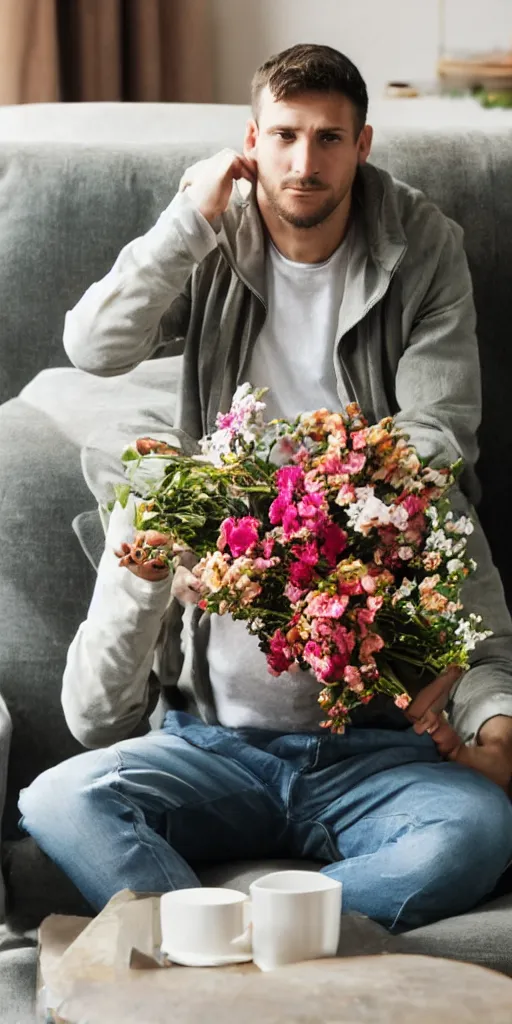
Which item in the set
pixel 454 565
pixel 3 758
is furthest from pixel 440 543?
pixel 3 758

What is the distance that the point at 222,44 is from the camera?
282 centimetres

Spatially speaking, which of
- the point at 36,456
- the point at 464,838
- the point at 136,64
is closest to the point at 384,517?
the point at 464,838

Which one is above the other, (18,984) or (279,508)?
(279,508)

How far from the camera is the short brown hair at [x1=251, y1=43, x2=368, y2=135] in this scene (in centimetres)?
176

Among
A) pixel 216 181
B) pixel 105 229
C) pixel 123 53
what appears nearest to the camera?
pixel 216 181

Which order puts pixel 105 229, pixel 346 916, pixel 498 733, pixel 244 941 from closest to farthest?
pixel 244 941, pixel 346 916, pixel 498 733, pixel 105 229

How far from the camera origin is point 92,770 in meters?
1.60

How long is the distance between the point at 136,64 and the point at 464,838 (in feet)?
6.23

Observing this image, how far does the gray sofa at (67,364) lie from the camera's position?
1938 millimetres

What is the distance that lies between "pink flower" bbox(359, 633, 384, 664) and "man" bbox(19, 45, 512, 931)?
24cm

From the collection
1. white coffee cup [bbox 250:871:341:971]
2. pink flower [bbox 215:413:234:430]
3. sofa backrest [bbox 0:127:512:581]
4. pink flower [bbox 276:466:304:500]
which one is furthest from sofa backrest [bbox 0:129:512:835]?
white coffee cup [bbox 250:871:341:971]

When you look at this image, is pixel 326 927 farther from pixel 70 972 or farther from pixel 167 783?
pixel 167 783

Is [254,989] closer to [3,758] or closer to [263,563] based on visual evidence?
[263,563]

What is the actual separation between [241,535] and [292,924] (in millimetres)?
394
